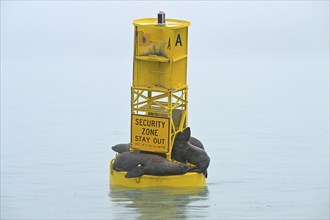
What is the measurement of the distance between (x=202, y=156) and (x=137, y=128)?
170 centimetres

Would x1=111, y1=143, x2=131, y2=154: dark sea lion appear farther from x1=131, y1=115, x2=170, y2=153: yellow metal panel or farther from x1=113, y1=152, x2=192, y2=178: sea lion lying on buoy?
x1=113, y1=152, x2=192, y2=178: sea lion lying on buoy

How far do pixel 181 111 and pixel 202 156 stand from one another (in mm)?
1249

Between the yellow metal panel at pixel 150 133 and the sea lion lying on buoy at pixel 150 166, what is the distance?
0.24 metres

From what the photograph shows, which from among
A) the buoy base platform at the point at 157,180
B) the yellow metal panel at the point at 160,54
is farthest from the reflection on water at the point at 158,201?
the yellow metal panel at the point at 160,54

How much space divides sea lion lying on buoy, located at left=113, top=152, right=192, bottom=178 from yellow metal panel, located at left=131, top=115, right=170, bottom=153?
0.24 meters

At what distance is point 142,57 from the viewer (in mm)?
174875

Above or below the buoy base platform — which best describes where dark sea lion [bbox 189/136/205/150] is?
above

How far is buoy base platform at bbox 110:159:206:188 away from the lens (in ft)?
573

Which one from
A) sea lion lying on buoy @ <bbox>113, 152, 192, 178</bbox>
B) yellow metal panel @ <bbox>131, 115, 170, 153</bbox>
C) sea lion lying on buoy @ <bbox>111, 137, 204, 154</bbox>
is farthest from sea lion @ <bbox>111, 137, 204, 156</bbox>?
sea lion lying on buoy @ <bbox>113, 152, 192, 178</bbox>

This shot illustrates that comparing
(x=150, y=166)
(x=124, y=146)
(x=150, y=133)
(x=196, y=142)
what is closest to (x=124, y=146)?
(x=124, y=146)

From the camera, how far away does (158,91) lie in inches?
6885

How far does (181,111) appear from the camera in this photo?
17575 cm

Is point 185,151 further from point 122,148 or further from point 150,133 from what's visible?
point 122,148

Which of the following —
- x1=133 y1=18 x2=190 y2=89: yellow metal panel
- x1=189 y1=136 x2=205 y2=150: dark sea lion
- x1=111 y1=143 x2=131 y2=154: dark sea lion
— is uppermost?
x1=133 y1=18 x2=190 y2=89: yellow metal panel
